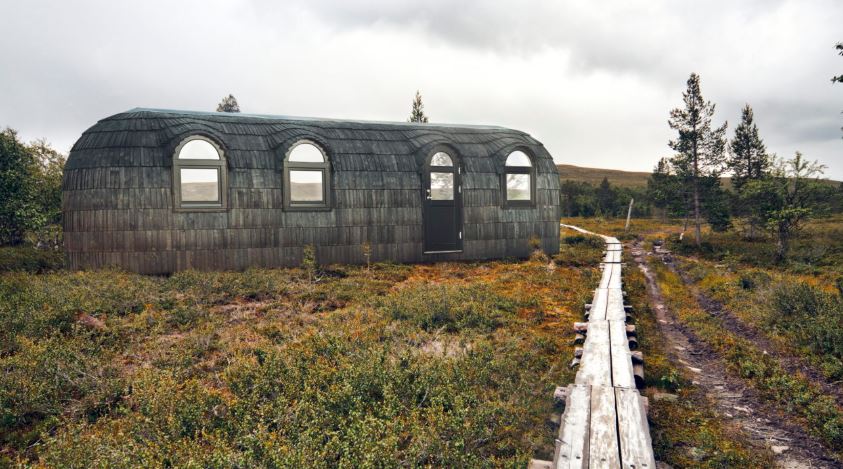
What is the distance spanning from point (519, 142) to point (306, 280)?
9693mm

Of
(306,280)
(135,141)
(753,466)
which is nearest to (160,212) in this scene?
(135,141)

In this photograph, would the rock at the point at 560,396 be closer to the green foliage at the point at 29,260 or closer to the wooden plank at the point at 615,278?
the wooden plank at the point at 615,278

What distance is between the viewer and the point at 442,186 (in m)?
16.4

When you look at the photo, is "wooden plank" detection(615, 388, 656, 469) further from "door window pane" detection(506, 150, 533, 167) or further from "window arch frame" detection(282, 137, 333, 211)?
"door window pane" detection(506, 150, 533, 167)

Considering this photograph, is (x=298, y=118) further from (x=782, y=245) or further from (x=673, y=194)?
(x=673, y=194)

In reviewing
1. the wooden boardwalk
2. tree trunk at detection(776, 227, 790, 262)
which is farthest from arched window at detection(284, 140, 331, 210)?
tree trunk at detection(776, 227, 790, 262)

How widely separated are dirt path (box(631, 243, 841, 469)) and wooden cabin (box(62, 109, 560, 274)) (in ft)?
28.3

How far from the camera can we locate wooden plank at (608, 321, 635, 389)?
5062mm

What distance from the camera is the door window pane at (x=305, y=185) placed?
14.8 meters

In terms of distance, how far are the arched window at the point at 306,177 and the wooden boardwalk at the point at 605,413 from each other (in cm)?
1041

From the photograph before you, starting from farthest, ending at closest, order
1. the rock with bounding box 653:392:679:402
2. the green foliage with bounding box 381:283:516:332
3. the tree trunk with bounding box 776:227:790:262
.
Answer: the tree trunk with bounding box 776:227:790:262 < the green foliage with bounding box 381:283:516:332 < the rock with bounding box 653:392:679:402

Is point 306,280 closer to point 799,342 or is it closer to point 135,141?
point 135,141

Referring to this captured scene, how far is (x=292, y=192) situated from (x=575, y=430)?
12493mm

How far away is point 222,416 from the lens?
4812 mm
